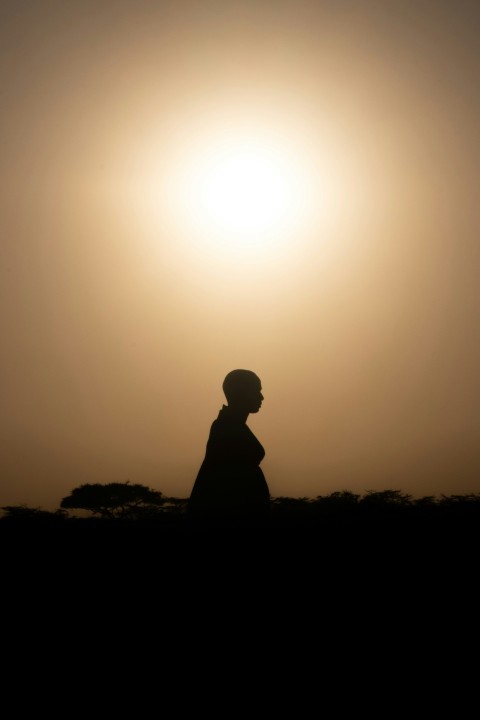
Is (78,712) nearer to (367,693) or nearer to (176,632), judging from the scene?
(176,632)

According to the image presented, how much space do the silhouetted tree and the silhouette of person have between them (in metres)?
27.5

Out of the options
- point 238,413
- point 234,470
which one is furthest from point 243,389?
point 234,470

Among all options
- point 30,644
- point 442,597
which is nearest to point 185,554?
point 30,644

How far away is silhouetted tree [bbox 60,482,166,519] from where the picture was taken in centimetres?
3350

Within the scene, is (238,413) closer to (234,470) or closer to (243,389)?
(243,389)

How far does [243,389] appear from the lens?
22.7 ft

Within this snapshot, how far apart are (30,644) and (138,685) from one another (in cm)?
111

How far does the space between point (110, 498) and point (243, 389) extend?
2909 cm

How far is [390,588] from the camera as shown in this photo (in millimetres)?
5270

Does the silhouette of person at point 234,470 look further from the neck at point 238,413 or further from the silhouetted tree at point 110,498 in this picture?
the silhouetted tree at point 110,498

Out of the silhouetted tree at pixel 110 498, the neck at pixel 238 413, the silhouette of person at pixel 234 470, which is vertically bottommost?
the silhouette of person at pixel 234 470

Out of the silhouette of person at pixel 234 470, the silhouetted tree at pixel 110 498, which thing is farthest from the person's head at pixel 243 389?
the silhouetted tree at pixel 110 498

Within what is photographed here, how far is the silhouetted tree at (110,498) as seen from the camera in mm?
33500

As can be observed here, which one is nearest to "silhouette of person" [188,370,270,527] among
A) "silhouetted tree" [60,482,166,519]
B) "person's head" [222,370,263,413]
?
"person's head" [222,370,263,413]
